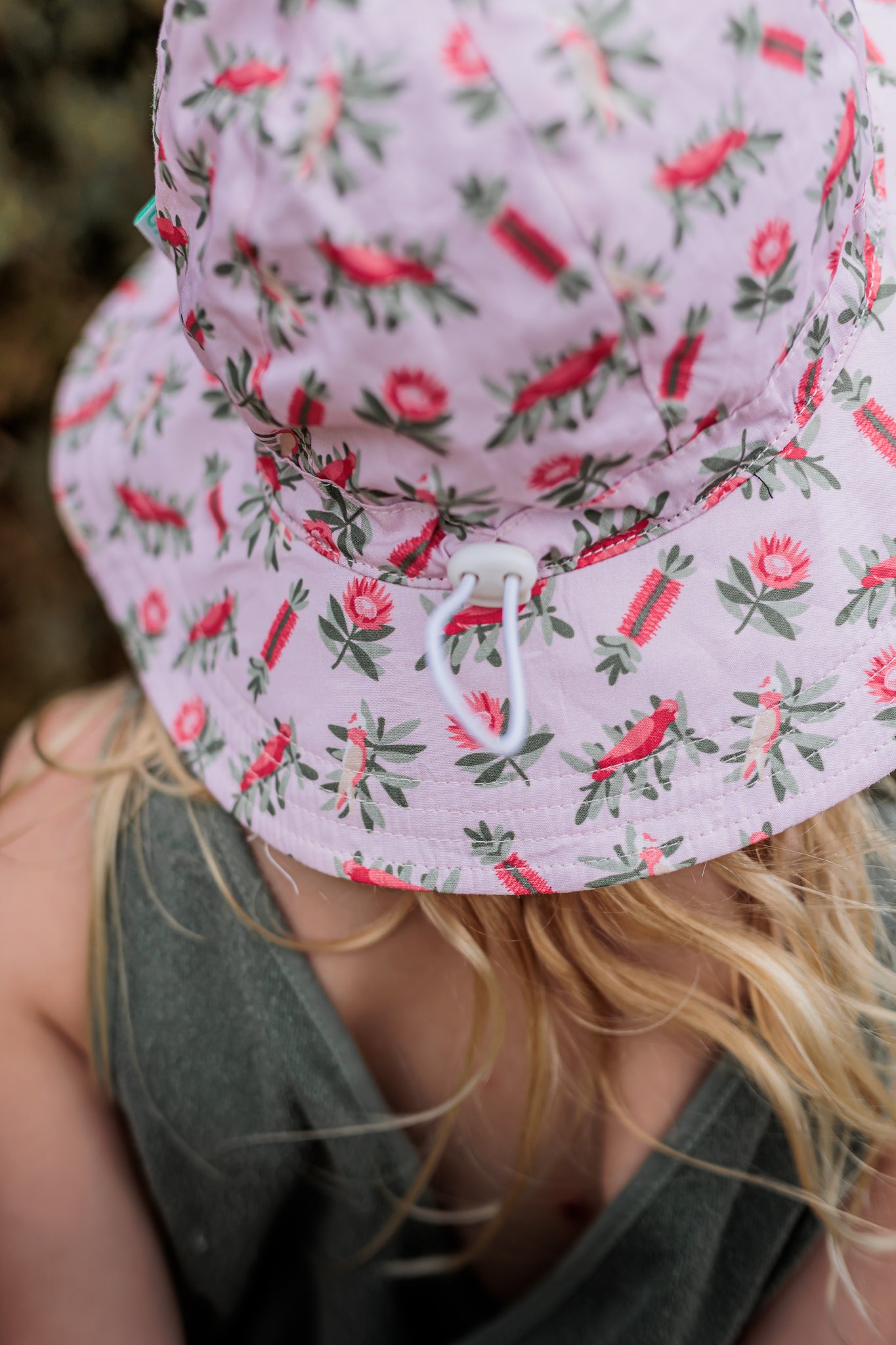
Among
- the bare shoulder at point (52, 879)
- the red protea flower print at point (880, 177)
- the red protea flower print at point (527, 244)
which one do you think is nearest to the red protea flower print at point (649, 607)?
the red protea flower print at point (527, 244)

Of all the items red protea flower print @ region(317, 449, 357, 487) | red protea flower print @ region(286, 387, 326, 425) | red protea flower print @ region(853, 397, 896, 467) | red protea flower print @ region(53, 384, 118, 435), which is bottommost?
red protea flower print @ region(853, 397, 896, 467)

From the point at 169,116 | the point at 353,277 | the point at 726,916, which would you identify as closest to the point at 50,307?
the point at 169,116

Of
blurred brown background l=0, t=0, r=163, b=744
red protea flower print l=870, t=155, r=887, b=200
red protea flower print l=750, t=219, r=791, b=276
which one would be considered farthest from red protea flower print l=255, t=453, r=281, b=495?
blurred brown background l=0, t=0, r=163, b=744

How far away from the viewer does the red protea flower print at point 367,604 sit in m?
0.62

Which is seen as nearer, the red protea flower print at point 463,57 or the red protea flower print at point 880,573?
the red protea flower print at point 463,57

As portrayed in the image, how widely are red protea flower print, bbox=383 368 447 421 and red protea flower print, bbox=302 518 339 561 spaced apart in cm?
16

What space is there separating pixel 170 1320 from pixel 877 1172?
26.7 inches

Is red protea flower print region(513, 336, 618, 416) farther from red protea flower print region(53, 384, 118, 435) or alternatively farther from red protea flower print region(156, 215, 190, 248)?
red protea flower print region(53, 384, 118, 435)

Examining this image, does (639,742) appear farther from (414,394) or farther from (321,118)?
(321,118)

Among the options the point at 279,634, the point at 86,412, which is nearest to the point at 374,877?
the point at 279,634

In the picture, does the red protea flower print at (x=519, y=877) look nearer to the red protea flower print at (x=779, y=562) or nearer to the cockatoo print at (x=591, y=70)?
the red protea flower print at (x=779, y=562)

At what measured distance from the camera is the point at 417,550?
0.58m

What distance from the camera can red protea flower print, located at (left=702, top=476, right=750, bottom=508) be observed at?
0.59 metres

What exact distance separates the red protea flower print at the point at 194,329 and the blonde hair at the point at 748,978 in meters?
0.37
